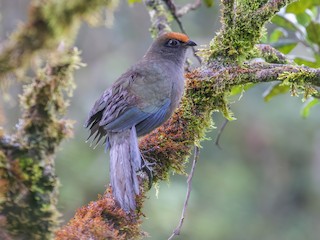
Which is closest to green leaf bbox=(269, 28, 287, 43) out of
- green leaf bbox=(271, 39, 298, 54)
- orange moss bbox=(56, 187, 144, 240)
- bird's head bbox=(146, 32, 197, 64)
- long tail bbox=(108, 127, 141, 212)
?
green leaf bbox=(271, 39, 298, 54)

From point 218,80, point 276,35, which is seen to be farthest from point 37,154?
A: point 276,35

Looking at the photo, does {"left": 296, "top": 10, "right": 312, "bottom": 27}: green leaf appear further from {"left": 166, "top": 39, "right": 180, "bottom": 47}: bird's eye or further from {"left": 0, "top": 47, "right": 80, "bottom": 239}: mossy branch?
{"left": 0, "top": 47, "right": 80, "bottom": 239}: mossy branch

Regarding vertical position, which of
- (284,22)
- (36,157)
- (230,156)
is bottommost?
(36,157)

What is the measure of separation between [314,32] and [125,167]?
6.40 feet

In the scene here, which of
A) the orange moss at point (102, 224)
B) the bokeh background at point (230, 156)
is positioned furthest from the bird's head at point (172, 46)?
the bokeh background at point (230, 156)

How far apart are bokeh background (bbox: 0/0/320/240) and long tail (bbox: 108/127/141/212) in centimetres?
485

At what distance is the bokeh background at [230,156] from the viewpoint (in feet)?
29.6

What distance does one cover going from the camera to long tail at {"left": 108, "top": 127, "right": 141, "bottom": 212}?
9.73 feet

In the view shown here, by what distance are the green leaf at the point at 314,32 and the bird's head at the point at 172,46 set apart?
0.98 metres

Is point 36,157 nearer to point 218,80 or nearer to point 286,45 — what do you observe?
point 218,80

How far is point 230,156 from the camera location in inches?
417

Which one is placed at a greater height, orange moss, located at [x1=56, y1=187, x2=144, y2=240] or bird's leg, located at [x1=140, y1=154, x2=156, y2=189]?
bird's leg, located at [x1=140, y1=154, x2=156, y2=189]

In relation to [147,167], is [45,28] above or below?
below

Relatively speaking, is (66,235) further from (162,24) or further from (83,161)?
(83,161)
